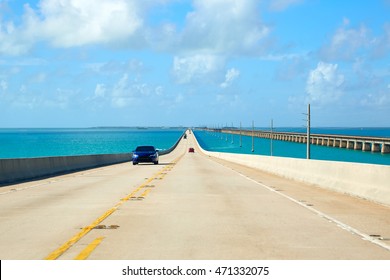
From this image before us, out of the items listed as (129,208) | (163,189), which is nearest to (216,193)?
(163,189)

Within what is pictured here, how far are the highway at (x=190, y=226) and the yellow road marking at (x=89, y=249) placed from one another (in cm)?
2

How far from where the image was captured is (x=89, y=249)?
29.6 feet

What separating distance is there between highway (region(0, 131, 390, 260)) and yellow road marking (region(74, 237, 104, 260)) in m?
0.02

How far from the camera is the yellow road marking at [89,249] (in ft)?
27.6

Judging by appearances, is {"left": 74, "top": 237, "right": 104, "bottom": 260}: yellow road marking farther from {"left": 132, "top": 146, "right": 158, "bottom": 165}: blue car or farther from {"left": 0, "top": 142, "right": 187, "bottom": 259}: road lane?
{"left": 132, "top": 146, "right": 158, "bottom": 165}: blue car

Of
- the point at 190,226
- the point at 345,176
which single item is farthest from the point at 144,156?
the point at 190,226

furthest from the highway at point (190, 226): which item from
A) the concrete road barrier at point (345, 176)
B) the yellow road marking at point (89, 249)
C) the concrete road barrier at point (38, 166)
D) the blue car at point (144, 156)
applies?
the blue car at point (144, 156)

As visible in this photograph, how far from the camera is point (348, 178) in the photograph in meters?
19.4

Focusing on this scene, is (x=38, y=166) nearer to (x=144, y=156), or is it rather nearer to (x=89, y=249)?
(x=144, y=156)

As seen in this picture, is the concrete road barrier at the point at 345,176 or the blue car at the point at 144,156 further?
the blue car at the point at 144,156

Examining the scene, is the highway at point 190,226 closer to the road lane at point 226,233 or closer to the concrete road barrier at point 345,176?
the road lane at point 226,233

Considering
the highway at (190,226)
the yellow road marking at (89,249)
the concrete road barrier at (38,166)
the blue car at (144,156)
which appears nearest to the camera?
the yellow road marking at (89,249)
